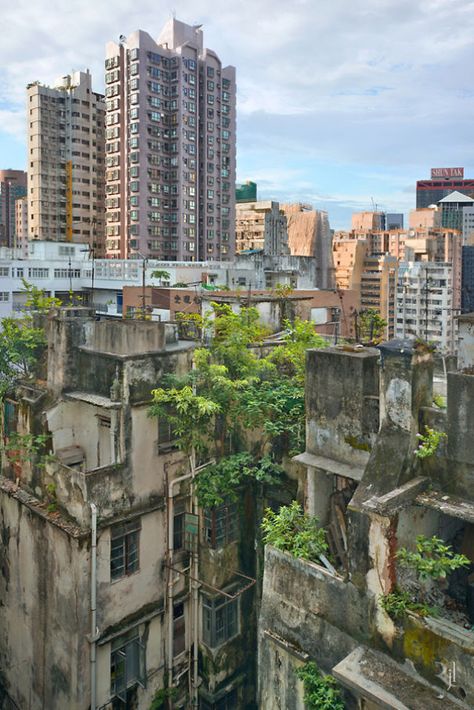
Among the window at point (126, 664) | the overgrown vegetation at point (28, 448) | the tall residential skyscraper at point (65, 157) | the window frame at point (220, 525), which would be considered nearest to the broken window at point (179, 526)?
the window frame at point (220, 525)

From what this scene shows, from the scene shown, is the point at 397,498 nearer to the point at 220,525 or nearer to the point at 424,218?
the point at 220,525

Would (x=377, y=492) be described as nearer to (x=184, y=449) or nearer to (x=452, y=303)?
(x=184, y=449)

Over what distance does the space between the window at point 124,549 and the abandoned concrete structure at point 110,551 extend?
0.10 feet

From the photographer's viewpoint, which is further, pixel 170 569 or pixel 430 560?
pixel 170 569

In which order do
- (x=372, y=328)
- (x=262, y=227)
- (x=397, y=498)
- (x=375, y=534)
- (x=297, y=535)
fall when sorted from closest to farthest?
1. (x=397, y=498)
2. (x=375, y=534)
3. (x=297, y=535)
4. (x=372, y=328)
5. (x=262, y=227)

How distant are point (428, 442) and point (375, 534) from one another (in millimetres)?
1680

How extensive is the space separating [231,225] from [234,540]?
220ft

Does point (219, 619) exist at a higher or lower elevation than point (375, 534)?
lower

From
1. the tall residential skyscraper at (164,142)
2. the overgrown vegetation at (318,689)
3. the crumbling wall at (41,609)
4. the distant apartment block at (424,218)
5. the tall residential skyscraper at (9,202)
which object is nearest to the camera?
the overgrown vegetation at (318,689)

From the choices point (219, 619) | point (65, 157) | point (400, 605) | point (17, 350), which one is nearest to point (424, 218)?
point (65, 157)

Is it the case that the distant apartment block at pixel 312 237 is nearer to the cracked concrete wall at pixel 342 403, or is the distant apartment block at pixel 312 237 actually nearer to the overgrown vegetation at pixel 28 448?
the overgrown vegetation at pixel 28 448

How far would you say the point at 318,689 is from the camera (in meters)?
9.72

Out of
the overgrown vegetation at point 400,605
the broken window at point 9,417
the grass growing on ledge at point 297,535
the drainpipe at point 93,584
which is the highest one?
the broken window at point 9,417

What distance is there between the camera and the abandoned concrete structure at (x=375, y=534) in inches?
342
